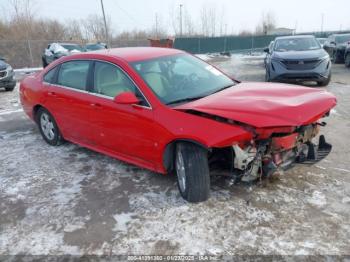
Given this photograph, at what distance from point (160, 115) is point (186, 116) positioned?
35 cm

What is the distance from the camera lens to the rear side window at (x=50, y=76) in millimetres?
5570

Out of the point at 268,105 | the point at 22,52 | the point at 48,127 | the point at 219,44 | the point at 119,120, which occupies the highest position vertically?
the point at 268,105

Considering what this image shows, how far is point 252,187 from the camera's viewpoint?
4.00 metres

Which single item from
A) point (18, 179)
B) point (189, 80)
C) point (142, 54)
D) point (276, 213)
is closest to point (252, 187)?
point (276, 213)

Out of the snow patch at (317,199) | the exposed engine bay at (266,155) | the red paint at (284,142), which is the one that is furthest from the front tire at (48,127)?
the snow patch at (317,199)

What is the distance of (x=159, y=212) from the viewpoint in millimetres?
3617

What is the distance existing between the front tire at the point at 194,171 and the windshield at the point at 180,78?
2.03 ft

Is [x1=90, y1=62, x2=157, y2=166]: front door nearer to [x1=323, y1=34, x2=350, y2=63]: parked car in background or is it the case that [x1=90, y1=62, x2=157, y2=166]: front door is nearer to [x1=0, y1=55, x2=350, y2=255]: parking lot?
[x1=0, y1=55, x2=350, y2=255]: parking lot

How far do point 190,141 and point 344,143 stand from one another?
10.2ft

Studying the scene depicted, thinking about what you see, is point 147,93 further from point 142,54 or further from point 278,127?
point 278,127

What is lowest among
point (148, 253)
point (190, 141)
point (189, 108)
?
point (148, 253)

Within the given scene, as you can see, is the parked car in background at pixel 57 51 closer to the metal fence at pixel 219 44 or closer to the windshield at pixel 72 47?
the windshield at pixel 72 47

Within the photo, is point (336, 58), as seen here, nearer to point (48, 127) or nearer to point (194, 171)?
point (48, 127)

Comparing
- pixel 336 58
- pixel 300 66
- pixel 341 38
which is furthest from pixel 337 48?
pixel 300 66
